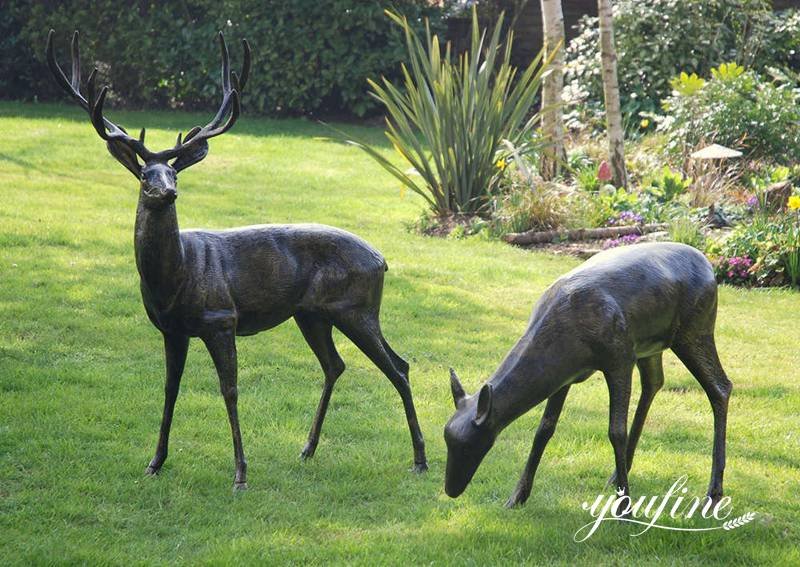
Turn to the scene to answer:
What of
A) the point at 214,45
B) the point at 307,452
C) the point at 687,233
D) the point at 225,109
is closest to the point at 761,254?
the point at 687,233

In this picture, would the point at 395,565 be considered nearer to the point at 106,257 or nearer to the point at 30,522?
the point at 30,522

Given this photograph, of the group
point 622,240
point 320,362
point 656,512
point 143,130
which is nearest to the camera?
→ point 656,512

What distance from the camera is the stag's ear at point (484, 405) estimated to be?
5.04m

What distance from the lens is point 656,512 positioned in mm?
5547

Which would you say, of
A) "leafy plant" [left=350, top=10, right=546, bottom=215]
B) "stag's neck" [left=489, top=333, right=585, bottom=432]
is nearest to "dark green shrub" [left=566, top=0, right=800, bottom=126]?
"leafy plant" [left=350, top=10, right=546, bottom=215]

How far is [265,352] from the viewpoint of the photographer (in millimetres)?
8648

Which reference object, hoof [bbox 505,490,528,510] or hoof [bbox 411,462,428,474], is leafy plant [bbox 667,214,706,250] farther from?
hoof [bbox 505,490,528,510]

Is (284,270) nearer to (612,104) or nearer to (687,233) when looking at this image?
(687,233)

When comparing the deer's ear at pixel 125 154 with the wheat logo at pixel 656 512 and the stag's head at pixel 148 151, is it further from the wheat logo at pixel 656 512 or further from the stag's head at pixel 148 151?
the wheat logo at pixel 656 512

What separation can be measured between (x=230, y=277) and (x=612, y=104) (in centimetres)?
920

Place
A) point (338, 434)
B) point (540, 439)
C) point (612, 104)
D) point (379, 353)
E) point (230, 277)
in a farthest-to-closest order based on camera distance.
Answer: point (612, 104), point (338, 434), point (379, 353), point (230, 277), point (540, 439)

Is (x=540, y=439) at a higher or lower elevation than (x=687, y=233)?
lower

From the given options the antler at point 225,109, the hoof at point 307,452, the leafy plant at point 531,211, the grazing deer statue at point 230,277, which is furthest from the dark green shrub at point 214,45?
the hoof at point 307,452

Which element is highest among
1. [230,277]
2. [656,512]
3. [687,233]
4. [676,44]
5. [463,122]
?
[676,44]
